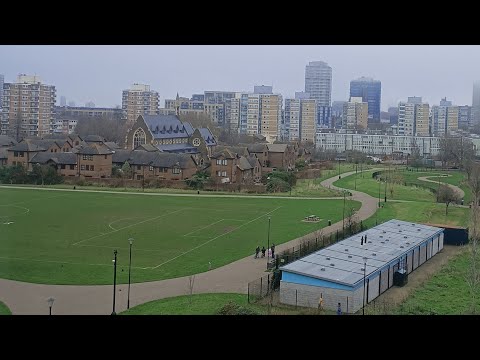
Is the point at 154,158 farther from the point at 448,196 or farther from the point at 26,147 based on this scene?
the point at 448,196

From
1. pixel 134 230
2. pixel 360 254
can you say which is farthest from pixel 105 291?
pixel 134 230

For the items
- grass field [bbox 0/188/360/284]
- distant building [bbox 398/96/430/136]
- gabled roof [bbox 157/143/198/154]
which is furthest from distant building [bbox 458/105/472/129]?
grass field [bbox 0/188/360/284]

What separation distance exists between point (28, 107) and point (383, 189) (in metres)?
12.1

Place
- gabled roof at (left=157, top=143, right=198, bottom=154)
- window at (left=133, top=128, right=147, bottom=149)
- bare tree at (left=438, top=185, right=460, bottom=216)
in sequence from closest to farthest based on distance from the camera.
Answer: bare tree at (left=438, top=185, right=460, bottom=216)
gabled roof at (left=157, top=143, right=198, bottom=154)
window at (left=133, top=128, right=147, bottom=149)

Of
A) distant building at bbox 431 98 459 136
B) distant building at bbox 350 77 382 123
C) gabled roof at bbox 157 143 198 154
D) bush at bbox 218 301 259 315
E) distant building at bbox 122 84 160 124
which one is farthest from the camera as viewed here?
distant building at bbox 350 77 382 123

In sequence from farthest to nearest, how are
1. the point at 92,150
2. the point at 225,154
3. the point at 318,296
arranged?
the point at 92,150 < the point at 225,154 < the point at 318,296

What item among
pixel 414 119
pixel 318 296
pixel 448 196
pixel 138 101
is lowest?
pixel 318 296

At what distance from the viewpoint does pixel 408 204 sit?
10.7 meters

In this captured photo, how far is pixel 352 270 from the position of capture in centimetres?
493

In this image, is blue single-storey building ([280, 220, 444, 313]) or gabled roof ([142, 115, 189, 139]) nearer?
blue single-storey building ([280, 220, 444, 313])

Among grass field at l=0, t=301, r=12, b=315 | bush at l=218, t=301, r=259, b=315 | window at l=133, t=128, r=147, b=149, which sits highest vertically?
window at l=133, t=128, r=147, b=149

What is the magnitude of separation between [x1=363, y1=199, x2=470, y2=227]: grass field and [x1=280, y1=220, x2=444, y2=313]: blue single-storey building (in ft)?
7.57

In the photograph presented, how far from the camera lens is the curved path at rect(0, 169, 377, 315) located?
14.8ft

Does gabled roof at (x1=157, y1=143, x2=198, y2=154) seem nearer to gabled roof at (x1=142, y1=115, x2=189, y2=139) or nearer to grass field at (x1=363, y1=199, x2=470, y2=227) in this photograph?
gabled roof at (x1=142, y1=115, x2=189, y2=139)
